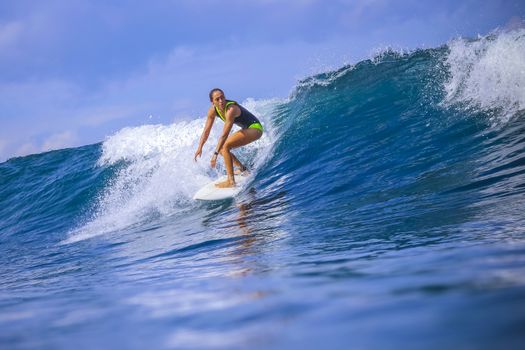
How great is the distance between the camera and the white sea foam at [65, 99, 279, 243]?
7.99 meters

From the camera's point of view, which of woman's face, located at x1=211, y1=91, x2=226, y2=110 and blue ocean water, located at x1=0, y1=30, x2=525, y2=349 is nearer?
blue ocean water, located at x1=0, y1=30, x2=525, y2=349

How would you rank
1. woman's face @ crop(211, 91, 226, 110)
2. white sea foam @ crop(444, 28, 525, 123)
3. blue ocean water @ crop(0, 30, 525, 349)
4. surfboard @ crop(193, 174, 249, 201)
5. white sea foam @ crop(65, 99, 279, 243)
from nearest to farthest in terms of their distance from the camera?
blue ocean water @ crop(0, 30, 525, 349), white sea foam @ crop(444, 28, 525, 123), surfboard @ crop(193, 174, 249, 201), woman's face @ crop(211, 91, 226, 110), white sea foam @ crop(65, 99, 279, 243)

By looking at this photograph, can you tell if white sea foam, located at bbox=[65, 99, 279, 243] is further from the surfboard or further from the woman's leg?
the woman's leg

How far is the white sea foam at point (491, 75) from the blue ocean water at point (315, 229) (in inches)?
1.3

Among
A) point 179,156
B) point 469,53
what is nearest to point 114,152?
point 179,156

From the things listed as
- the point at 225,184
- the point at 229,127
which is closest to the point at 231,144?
the point at 229,127

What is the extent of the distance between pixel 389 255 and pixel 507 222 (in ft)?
2.72

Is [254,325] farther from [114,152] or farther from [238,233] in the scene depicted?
[114,152]

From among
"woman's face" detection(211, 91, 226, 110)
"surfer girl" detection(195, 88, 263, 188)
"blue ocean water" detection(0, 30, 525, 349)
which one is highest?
"woman's face" detection(211, 91, 226, 110)

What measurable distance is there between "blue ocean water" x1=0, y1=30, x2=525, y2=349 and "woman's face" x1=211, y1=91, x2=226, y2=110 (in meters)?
1.47

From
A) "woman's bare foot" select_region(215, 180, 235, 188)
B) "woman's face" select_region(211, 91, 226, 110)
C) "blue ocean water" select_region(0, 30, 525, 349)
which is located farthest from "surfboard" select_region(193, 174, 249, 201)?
"woman's face" select_region(211, 91, 226, 110)

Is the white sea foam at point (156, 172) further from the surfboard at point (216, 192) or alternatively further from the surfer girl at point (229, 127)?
the surfer girl at point (229, 127)

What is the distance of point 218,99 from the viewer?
755cm

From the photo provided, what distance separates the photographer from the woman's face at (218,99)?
754cm
